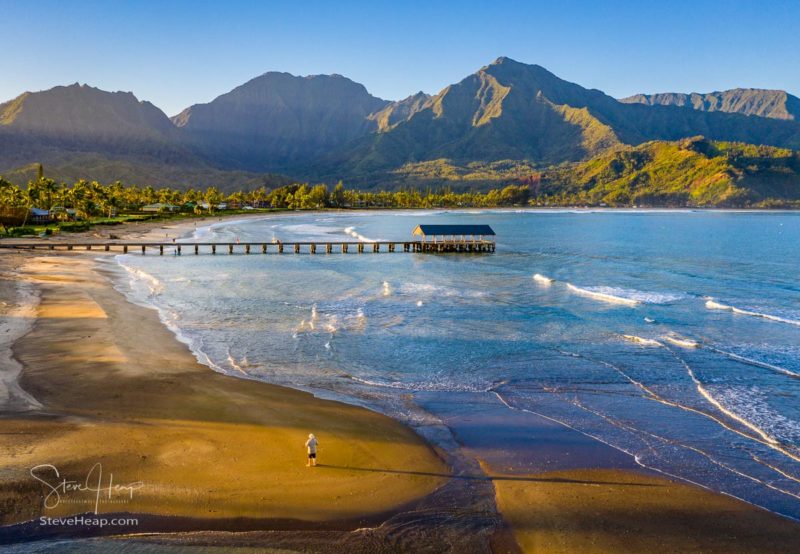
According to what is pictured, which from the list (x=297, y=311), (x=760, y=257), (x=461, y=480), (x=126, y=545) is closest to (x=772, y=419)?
(x=461, y=480)

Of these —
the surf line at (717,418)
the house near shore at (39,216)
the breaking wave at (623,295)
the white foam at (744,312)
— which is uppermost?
the house near shore at (39,216)

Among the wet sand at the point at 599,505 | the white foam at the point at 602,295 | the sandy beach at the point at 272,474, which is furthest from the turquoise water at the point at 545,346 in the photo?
the sandy beach at the point at 272,474

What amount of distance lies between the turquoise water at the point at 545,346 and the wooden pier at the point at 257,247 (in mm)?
12071

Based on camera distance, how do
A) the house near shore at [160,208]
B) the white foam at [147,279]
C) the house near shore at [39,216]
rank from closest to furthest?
the white foam at [147,279], the house near shore at [39,216], the house near shore at [160,208]

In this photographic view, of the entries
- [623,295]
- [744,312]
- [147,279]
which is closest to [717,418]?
[744,312]

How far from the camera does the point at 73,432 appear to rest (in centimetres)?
1758

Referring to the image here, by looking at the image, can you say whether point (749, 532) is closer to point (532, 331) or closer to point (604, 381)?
point (604, 381)

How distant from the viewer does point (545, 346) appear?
31.6 m

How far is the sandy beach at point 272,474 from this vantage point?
527 inches

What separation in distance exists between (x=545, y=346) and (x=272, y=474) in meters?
19.6

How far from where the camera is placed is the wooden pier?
241 feet

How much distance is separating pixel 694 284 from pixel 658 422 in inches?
1585

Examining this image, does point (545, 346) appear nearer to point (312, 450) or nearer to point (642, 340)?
point (642, 340)

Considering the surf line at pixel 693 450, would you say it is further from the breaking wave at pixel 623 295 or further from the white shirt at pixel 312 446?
the breaking wave at pixel 623 295
